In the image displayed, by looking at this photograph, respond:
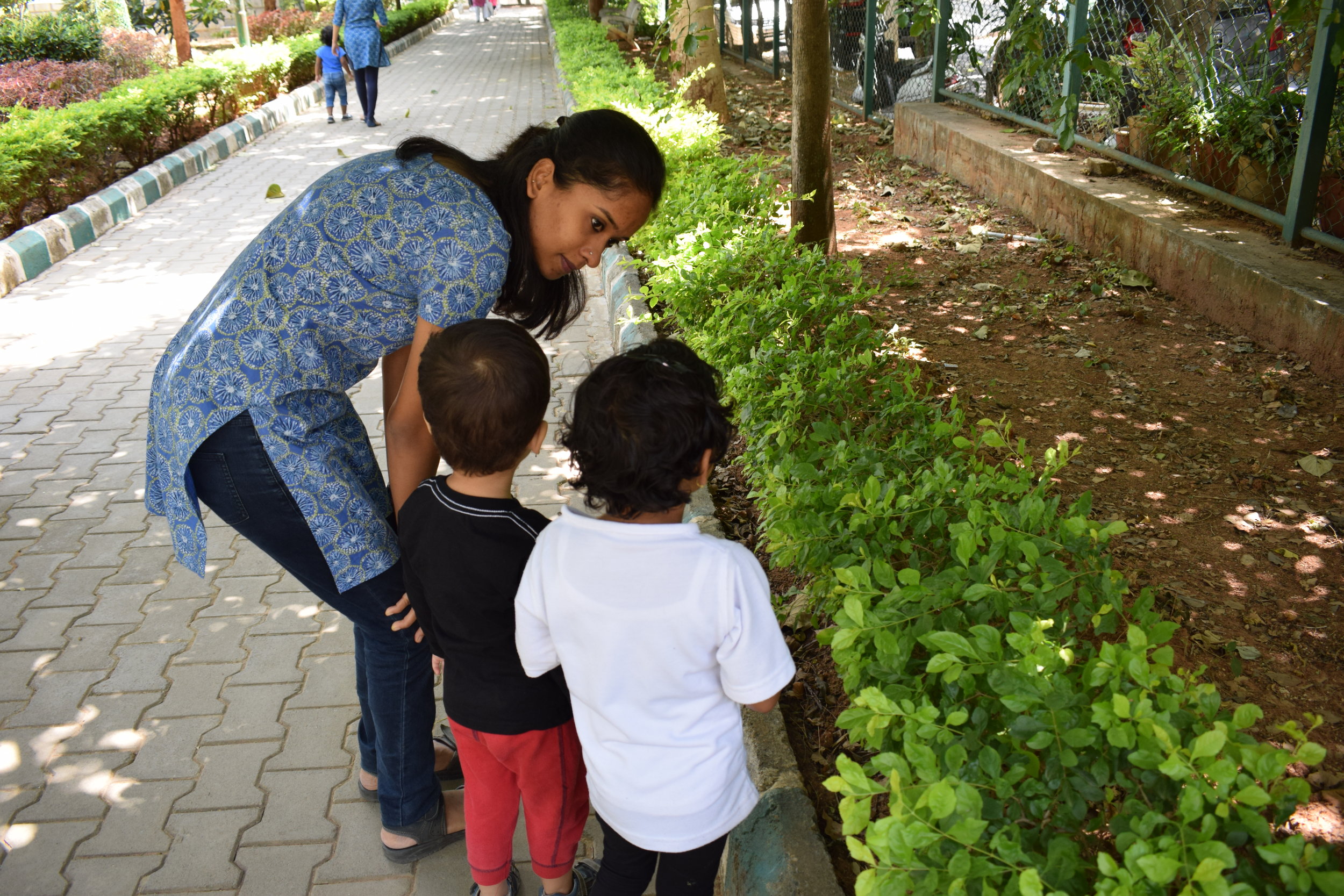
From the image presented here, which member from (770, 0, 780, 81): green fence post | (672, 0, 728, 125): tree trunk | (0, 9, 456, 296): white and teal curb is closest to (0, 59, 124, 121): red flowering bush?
(0, 9, 456, 296): white and teal curb

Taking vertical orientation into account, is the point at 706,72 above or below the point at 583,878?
above

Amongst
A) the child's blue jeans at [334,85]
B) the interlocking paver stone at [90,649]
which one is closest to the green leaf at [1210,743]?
the interlocking paver stone at [90,649]

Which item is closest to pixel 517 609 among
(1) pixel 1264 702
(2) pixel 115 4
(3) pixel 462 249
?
(3) pixel 462 249

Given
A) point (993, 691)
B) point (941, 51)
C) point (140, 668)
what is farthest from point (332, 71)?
point (993, 691)

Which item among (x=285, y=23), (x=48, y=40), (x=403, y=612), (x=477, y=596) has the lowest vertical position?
(x=403, y=612)

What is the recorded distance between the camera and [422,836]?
256 cm

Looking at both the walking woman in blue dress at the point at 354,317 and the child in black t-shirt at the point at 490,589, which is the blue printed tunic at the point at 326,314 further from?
the child in black t-shirt at the point at 490,589

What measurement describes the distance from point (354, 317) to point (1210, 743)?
5.61 feet

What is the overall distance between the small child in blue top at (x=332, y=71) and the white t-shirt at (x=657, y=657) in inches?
535

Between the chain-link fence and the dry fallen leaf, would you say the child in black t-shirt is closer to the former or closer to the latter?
the chain-link fence

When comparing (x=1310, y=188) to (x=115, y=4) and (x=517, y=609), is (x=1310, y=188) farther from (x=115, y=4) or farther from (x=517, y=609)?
(x=115, y=4)

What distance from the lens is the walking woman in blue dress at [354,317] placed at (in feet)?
6.48

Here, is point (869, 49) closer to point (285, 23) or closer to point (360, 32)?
point (360, 32)

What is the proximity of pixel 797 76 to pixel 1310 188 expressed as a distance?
2802 mm
